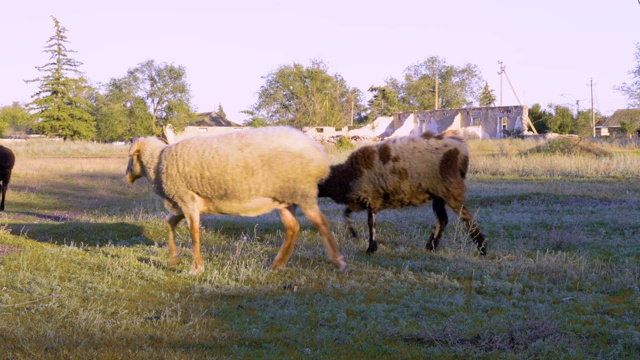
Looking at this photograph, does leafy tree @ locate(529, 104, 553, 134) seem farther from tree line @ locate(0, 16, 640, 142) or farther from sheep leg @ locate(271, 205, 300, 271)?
sheep leg @ locate(271, 205, 300, 271)

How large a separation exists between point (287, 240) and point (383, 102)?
201ft

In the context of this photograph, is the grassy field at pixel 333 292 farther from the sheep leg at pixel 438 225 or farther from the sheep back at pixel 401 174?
the sheep back at pixel 401 174

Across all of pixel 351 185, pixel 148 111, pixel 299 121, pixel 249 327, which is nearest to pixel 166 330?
pixel 249 327

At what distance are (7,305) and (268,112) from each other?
45029 millimetres

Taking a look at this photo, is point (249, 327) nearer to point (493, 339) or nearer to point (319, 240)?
point (493, 339)

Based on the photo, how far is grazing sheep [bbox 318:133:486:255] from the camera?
9.06 m

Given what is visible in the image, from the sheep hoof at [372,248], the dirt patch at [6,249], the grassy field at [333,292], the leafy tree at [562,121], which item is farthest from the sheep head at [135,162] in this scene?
the leafy tree at [562,121]

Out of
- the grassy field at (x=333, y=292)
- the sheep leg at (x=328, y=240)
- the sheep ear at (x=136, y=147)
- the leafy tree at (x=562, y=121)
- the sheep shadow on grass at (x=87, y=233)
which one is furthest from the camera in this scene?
the leafy tree at (x=562, y=121)

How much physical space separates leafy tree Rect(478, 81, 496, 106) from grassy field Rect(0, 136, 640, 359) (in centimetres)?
6214

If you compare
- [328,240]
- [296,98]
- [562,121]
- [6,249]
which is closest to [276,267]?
[328,240]

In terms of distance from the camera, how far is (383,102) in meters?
68.0

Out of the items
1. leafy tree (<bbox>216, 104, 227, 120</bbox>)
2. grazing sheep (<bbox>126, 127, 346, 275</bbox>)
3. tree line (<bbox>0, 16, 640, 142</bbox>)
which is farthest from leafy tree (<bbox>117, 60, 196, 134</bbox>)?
grazing sheep (<bbox>126, 127, 346, 275</bbox>)

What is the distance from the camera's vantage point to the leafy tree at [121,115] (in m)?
61.6

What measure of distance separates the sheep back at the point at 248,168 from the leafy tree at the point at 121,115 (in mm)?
54229
